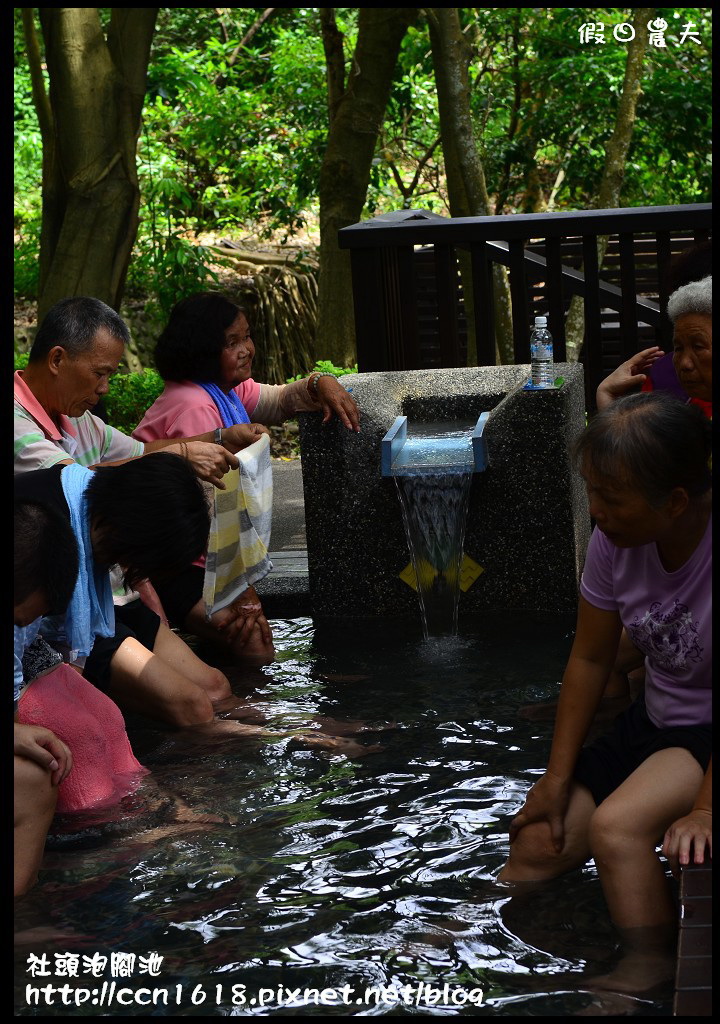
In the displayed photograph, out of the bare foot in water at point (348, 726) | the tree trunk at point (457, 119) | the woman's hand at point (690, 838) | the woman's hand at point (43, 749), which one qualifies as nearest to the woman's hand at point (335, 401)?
the bare foot in water at point (348, 726)

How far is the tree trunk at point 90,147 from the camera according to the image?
30.3 ft

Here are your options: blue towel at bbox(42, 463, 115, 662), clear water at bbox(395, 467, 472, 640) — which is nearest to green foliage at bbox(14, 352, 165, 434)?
clear water at bbox(395, 467, 472, 640)

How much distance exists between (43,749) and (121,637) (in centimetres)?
137

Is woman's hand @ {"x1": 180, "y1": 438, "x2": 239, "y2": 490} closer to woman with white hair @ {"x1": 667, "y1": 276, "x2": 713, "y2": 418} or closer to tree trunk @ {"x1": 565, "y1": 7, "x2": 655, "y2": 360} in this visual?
woman with white hair @ {"x1": 667, "y1": 276, "x2": 713, "y2": 418}

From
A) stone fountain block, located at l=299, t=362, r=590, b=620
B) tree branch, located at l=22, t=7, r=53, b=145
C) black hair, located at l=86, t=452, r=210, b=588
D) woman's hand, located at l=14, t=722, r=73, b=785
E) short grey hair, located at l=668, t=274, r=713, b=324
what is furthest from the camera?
tree branch, located at l=22, t=7, r=53, b=145

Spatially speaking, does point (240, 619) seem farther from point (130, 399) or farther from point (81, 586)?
point (130, 399)

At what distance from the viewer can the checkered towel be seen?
555 centimetres

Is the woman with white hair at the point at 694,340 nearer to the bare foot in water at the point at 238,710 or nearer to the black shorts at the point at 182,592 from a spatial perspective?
the bare foot in water at the point at 238,710

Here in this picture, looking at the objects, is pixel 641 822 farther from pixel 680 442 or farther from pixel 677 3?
pixel 677 3

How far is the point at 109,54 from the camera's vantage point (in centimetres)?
943

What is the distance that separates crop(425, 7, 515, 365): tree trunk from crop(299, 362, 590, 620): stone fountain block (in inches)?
185

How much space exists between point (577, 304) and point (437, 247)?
18.2ft

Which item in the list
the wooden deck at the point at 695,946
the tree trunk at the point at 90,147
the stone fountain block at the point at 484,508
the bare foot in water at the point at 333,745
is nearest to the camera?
the wooden deck at the point at 695,946

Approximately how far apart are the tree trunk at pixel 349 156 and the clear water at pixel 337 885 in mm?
7403
